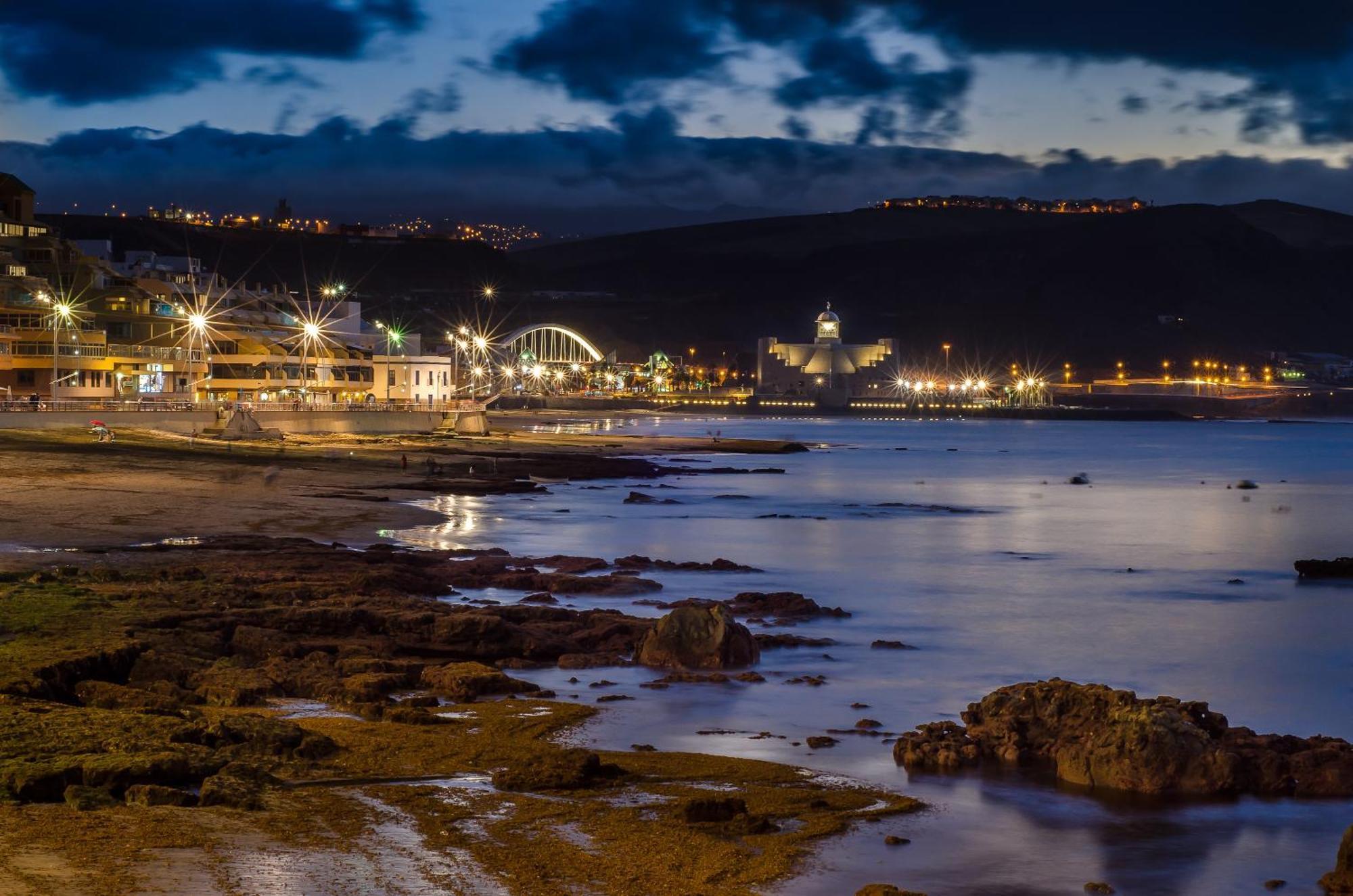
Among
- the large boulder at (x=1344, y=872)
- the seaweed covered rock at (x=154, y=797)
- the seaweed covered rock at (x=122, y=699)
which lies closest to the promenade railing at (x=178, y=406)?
the seaweed covered rock at (x=122, y=699)

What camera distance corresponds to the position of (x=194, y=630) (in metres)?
15.9

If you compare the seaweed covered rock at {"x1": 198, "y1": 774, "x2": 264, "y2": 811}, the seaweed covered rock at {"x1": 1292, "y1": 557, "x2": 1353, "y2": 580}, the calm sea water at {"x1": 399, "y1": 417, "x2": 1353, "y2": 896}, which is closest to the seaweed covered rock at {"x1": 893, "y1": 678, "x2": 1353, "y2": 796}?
the calm sea water at {"x1": 399, "y1": 417, "x2": 1353, "y2": 896}

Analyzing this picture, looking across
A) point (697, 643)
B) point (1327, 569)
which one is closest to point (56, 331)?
point (1327, 569)

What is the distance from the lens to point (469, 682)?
14.4m

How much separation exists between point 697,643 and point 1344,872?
27.6 ft

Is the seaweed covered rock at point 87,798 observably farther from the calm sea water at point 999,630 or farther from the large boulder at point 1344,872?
the large boulder at point 1344,872

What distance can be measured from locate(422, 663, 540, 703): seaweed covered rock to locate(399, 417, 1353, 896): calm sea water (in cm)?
66

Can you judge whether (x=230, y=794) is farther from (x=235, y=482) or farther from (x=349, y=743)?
(x=235, y=482)

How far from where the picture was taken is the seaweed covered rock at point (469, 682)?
565 inches

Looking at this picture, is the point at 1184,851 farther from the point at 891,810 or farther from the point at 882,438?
the point at 882,438

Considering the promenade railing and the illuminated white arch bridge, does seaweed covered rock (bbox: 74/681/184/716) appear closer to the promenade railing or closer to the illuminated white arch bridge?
the promenade railing

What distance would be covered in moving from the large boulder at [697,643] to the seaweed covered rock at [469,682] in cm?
213

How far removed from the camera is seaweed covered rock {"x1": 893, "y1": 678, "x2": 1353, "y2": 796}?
12.0 meters

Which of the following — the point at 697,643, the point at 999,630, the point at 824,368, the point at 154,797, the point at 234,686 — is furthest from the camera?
the point at 824,368
